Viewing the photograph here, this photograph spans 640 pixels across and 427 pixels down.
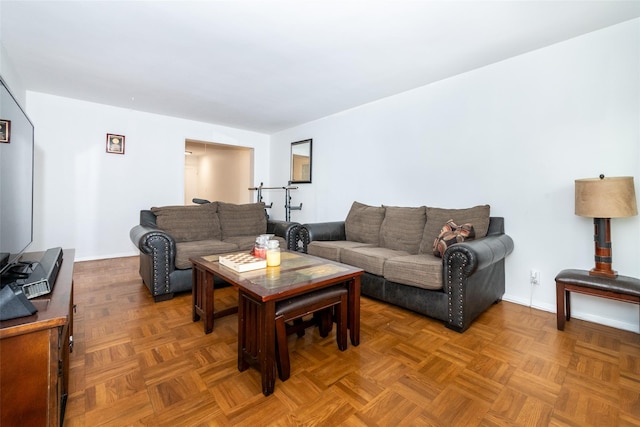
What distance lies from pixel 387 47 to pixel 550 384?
8.29 feet

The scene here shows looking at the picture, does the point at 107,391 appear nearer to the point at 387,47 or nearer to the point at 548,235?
the point at 387,47

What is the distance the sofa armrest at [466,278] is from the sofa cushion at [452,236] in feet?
0.50

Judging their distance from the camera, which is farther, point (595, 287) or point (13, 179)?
point (595, 287)

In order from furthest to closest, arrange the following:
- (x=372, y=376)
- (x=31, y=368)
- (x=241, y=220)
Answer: (x=241, y=220) < (x=372, y=376) < (x=31, y=368)

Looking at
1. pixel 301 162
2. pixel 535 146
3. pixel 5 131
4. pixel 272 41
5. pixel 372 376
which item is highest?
pixel 272 41

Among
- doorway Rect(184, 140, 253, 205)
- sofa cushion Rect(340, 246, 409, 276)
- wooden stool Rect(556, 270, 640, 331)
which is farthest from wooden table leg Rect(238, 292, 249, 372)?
doorway Rect(184, 140, 253, 205)

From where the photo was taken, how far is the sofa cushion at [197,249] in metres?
2.75

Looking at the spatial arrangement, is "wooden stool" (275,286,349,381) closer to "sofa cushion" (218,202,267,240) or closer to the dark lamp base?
the dark lamp base

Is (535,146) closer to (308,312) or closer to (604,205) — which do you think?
(604,205)

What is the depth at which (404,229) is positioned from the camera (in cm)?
303

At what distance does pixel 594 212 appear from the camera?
2.00 metres

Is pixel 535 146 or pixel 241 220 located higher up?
pixel 535 146

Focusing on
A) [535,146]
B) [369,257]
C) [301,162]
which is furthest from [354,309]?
[301,162]

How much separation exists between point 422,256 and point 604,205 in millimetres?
1272
